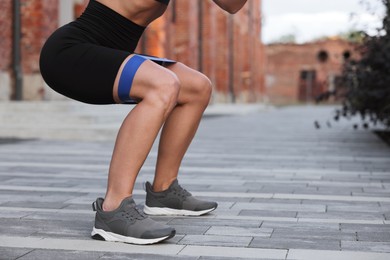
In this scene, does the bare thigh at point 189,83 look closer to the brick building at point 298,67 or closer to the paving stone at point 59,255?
the paving stone at point 59,255

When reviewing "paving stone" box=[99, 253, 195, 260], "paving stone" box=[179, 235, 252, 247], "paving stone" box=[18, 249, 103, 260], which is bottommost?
"paving stone" box=[179, 235, 252, 247]

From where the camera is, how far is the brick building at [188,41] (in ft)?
51.5

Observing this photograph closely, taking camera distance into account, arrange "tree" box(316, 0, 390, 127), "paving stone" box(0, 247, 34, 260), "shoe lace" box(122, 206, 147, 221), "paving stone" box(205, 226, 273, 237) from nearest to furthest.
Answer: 1. "paving stone" box(0, 247, 34, 260)
2. "shoe lace" box(122, 206, 147, 221)
3. "paving stone" box(205, 226, 273, 237)
4. "tree" box(316, 0, 390, 127)

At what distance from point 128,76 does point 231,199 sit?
1841 millimetres

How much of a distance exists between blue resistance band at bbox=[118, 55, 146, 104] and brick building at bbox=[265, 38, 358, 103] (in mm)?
63594

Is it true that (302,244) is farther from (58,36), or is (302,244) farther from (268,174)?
(268,174)

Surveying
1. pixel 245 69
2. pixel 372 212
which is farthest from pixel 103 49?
pixel 245 69

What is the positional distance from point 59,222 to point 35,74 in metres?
11.8

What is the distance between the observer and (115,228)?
3.87 m

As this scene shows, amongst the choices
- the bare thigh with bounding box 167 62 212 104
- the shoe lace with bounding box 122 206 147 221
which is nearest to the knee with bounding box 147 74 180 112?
the bare thigh with bounding box 167 62 212 104

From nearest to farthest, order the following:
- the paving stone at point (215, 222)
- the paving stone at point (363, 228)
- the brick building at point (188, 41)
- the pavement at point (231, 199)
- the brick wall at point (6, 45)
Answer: the pavement at point (231, 199), the paving stone at point (363, 228), the paving stone at point (215, 222), the brick wall at point (6, 45), the brick building at point (188, 41)

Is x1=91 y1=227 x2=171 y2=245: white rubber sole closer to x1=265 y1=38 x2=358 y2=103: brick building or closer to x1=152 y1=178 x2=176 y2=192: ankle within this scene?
x1=152 y1=178 x2=176 y2=192: ankle

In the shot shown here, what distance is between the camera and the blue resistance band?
12.9 feet

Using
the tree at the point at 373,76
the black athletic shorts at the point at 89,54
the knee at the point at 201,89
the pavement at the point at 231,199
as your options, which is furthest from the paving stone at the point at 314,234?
the tree at the point at 373,76
